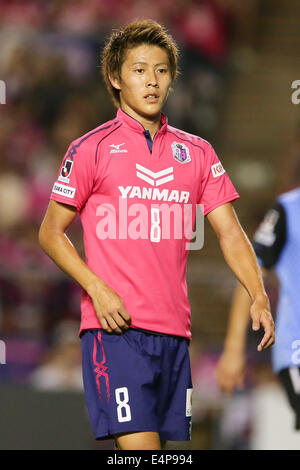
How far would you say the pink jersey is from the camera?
3305mm

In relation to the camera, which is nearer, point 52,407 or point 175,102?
point 52,407

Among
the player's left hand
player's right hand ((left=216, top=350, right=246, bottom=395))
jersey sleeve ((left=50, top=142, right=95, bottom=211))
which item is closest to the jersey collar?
jersey sleeve ((left=50, top=142, right=95, bottom=211))

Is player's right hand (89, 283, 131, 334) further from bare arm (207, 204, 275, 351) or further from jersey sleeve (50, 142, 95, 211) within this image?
bare arm (207, 204, 275, 351)

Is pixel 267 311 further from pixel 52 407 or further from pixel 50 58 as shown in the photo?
pixel 50 58

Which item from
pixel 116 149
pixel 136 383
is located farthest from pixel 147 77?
pixel 136 383

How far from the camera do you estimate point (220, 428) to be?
20.3 ft

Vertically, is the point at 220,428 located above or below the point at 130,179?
below

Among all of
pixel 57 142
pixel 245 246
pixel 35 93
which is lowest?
pixel 245 246

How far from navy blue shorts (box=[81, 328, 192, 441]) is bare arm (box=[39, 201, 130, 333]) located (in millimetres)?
91

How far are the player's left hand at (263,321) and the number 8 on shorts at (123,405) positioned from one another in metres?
0.51

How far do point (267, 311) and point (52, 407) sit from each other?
10.4ft

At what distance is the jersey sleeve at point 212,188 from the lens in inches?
138
